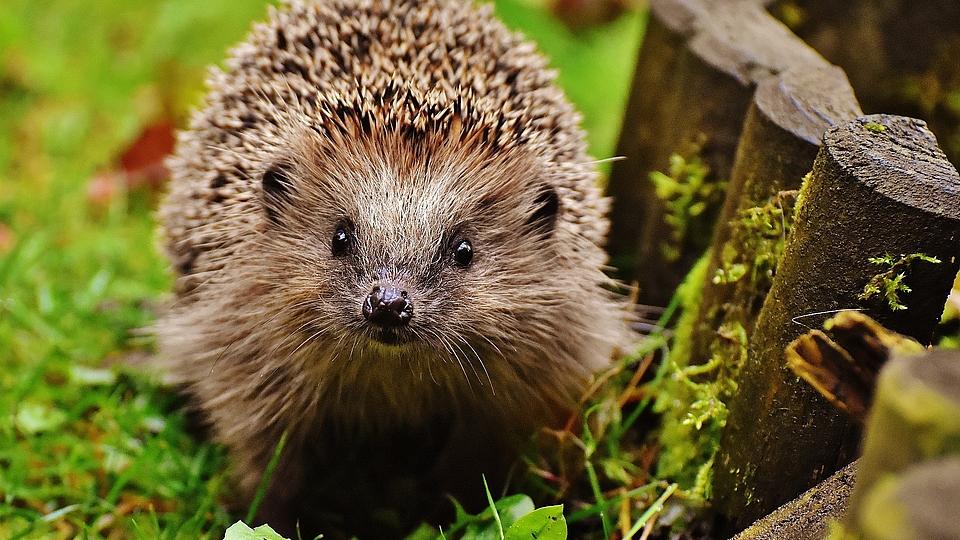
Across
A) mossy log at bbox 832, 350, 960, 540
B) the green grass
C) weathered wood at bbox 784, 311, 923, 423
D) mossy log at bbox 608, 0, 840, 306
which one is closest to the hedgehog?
the green grass

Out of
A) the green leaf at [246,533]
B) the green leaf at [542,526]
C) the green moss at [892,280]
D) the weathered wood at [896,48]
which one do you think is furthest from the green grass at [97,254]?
the green moss at [892,280]

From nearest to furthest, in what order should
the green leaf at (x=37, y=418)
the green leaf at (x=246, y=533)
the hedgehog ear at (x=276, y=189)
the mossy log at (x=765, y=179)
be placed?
the green leaf at (x=246, y=533)
the mossy log at (x=765, y=179)
the hedgehog ear at (x=276, y=189)
the green leaf at (x=37, y=418)

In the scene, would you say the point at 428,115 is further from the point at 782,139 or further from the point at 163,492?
the point at 163,492

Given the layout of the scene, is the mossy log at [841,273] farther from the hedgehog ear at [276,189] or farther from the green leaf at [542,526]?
the hedgehog ear at [276,189]

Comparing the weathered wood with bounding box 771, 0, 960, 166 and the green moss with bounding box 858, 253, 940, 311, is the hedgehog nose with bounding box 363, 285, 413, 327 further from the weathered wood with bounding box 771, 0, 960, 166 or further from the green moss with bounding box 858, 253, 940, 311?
the weathered wood with bounding box 771, 0, 960, 166

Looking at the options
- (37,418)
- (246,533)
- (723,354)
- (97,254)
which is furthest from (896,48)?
(97,254)

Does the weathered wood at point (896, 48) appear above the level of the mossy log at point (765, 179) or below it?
above
